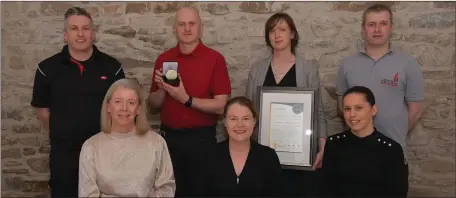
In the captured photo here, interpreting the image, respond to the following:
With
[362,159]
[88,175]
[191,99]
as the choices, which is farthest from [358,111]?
[88,175]

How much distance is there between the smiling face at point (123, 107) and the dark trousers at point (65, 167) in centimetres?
54

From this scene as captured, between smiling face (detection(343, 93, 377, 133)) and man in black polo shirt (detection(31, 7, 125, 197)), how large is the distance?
1.58m

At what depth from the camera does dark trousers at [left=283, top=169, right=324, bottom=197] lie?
3.10 m

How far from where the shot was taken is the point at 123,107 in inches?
108

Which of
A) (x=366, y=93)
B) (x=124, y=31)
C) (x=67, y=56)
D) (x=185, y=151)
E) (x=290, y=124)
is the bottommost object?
(x=185, y=151)

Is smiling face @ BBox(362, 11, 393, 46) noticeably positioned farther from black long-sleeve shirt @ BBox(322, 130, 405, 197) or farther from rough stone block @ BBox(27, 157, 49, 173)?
rough stone block @ BBox(27, 157, 49, 173)

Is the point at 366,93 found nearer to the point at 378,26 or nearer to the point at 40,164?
the point at 378,26

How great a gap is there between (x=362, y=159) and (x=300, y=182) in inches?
22.6

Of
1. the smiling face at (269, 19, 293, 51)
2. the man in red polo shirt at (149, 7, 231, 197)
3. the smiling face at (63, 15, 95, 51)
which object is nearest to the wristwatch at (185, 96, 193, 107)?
the man in red polo shirt at (149, 7, 231, 197)

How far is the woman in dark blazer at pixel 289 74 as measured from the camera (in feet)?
10.4

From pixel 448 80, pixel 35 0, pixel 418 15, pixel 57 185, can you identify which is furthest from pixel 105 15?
pixel 448 80

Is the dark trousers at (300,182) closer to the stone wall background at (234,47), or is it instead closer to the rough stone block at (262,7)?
the stone wall background at (234,47)

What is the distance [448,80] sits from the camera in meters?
3.64

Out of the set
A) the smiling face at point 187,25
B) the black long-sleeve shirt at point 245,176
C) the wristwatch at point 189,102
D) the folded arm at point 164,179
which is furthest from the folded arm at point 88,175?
the smiling face at point 187,25
